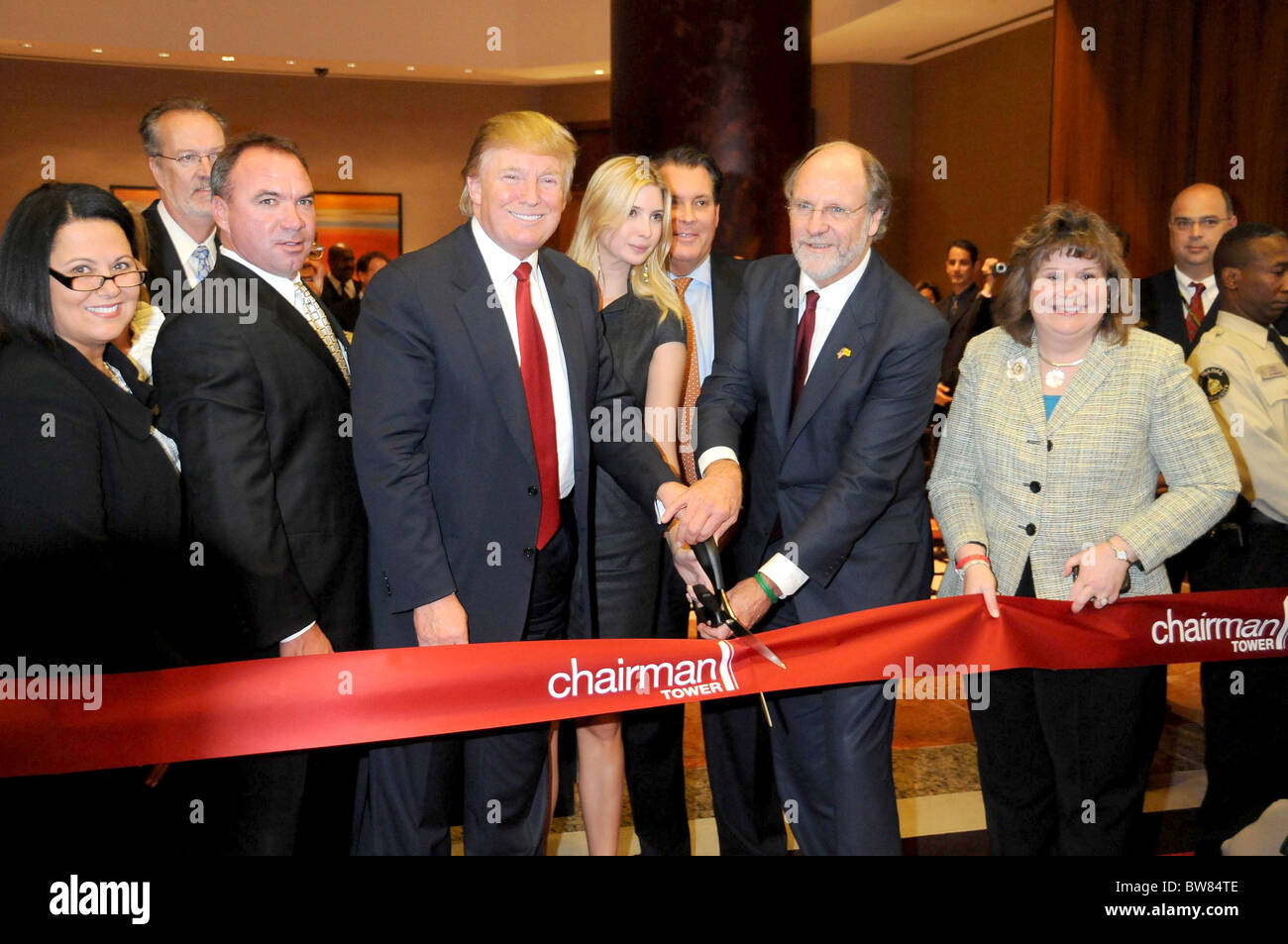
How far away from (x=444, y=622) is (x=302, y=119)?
11.8m

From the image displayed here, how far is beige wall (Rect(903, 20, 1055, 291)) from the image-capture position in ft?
32.9

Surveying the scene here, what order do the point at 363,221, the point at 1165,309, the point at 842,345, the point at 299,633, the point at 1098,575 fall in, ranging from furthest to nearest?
the point at 363,221 < the point at 1165,309 < the point at 842,345 < the point at 1098,575 < the point at 299,633

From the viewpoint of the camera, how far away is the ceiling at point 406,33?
10008mm

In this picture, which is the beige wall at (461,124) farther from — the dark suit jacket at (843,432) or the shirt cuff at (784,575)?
the shirt cuff at (784,575)

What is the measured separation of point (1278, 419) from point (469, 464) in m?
2.43

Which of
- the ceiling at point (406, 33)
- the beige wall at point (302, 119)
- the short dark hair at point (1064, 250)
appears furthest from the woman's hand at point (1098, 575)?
the beige wall at point (302, 119)

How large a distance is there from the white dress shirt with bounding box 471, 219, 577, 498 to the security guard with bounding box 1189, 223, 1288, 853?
2.02 meters

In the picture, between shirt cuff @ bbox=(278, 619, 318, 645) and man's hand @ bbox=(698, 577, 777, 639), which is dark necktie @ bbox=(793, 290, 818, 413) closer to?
man's hand @ bbox=(698, 577, 777, 639)

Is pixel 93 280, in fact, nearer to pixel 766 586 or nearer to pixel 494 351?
pixel 494 351

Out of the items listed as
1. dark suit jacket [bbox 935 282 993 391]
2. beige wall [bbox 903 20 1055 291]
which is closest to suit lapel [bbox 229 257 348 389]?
dark suit jacket [bbox 935 282 993 391]

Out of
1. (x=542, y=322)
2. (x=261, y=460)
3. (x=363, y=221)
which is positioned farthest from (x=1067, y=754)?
(x=363, y=221)

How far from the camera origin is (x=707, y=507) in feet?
8.47

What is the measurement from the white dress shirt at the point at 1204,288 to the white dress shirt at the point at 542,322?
289cm

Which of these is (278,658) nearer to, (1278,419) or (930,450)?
(1278,419)
